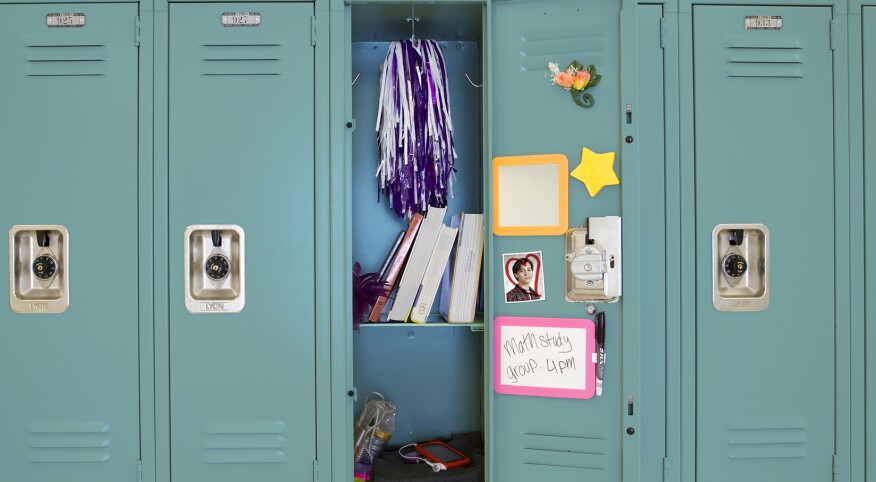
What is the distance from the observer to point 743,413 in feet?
5.79

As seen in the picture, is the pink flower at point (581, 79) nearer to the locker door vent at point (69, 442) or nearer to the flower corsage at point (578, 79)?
the flower corsage at point (578, 79)

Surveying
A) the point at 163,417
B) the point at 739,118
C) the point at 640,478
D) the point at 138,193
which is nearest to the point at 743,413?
the point at 640,478

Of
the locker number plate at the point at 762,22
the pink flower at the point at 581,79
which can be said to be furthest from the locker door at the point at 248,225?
the locker number plate at the point at 762,22

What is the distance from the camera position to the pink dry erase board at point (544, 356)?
67.2 inches

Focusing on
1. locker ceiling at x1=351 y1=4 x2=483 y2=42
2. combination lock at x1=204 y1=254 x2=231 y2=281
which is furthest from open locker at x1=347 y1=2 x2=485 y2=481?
combination lock at x1=204 y1=254 x2=231 y2=281

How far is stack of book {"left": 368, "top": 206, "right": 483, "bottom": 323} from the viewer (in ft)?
6.53

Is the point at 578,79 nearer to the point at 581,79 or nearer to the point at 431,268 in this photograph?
the point at 581,79

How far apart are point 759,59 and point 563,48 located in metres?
0.61

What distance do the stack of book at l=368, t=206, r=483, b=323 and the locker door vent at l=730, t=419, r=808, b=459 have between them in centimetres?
89

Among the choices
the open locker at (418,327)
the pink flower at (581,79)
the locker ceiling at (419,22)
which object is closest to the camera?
the pink flower at (581,79)

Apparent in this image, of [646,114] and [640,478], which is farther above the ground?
[646,114]

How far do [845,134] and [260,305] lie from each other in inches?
73.3

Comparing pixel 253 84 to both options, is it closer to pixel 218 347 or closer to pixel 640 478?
pixel 218 347

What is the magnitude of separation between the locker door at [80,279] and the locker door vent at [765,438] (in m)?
1.82
